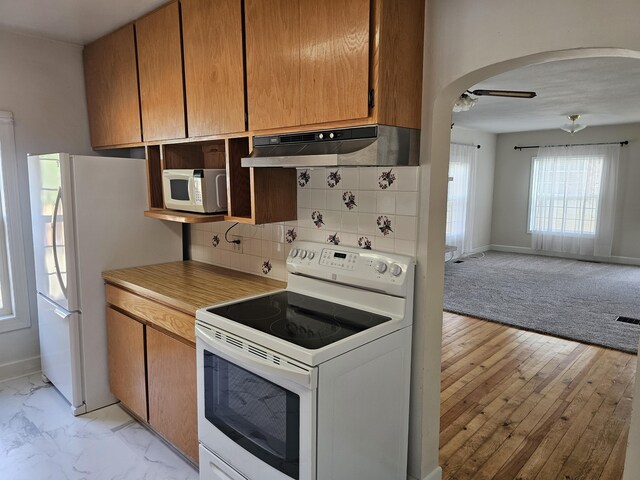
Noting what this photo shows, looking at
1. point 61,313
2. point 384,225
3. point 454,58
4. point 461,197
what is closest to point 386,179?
point 384,225

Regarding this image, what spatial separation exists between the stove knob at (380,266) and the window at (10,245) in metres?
2.66

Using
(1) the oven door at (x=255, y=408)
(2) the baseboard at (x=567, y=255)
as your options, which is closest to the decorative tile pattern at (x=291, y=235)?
(1) the oven door at (x=255, y=408)

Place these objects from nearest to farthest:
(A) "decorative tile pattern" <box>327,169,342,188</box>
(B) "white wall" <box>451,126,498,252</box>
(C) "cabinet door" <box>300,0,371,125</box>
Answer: (C) "cabinet door" <box>300,0,371,125</box> < (A) "decorative tile pattern" <box>327,169,342,188</box> < (B) "white wall" <box>451,126,498,252</box>

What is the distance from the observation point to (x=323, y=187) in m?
2.18

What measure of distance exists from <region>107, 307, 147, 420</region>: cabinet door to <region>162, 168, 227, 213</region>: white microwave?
73cm

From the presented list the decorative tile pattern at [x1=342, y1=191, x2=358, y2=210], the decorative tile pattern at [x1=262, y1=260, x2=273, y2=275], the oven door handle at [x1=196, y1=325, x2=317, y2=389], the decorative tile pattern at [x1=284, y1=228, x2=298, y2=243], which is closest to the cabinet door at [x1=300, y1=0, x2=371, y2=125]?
the decorative tile pattern at [x1=342, y1=191, x2=358, y2=210]

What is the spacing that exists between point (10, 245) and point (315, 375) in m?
2.77

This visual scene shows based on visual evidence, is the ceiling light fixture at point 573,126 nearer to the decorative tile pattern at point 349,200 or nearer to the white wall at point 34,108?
the decorative tile pattern at point 349,200

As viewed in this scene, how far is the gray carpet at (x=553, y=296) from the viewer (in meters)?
4.22

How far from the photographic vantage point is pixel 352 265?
1.93 metres

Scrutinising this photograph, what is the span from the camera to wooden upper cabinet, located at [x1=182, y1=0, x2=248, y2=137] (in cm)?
204

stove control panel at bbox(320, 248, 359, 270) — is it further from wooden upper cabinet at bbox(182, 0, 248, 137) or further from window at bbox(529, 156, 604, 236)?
window at bbox(529, 156, 604, 236)

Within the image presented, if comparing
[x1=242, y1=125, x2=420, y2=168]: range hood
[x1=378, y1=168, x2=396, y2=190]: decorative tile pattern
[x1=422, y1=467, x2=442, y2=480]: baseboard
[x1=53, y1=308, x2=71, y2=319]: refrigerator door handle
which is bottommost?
[x1=422, y1=467, x2=442, y2=480]: baseboard

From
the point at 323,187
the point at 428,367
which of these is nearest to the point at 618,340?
the point at 428,367
